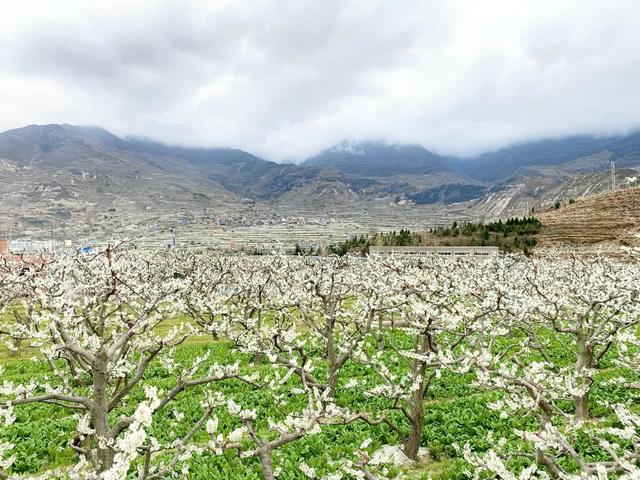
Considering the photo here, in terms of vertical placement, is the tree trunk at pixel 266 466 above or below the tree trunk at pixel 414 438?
above

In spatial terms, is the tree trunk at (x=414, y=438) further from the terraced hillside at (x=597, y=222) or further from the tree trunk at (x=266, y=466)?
the terraced hillside at (x=597, y=222)

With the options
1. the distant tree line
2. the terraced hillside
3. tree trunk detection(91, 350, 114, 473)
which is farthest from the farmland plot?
the terraced hillside

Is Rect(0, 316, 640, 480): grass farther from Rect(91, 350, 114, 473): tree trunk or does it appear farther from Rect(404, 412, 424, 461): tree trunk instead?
Rect(91, 350, 114, 473): tree trunk

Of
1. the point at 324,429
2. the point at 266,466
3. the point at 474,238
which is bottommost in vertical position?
the point at 474,238

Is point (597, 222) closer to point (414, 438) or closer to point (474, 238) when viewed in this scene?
point (474, 238)

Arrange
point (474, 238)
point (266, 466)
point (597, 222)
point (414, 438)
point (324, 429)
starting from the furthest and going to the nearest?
point (597, 222)
point (474, 238)
point (324, 429)
point (414, 438)
point (266, 466)

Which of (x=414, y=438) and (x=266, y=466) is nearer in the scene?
(x=266, y=466)

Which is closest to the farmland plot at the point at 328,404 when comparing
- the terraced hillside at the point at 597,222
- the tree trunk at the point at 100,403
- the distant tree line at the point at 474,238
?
the tree trunk at the point at 100,403

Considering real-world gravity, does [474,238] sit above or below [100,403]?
below

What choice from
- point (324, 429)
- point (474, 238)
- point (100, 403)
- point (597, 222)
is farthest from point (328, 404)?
point (597, 222)
